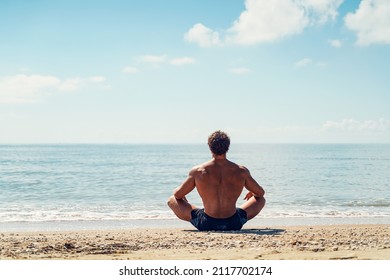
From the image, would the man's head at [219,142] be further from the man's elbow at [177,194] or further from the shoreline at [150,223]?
the shoreline at [150,223]

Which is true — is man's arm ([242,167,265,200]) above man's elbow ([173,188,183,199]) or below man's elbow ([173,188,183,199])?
above

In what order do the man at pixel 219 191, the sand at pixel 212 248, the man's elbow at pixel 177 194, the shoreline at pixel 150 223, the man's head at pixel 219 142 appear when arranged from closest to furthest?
the sand at pixel 212 248 < the man's head at pixel 219 142 < the man at pixel 219 191 < the man's elbow at pixel 177 194 < the shoreline at pixel 150 223

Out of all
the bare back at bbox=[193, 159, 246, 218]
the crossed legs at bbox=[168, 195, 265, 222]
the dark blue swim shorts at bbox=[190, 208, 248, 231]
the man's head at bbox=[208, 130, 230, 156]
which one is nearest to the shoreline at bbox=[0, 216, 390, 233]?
the dark blue swim shorts at bbox=[190, 208, 248, 231]

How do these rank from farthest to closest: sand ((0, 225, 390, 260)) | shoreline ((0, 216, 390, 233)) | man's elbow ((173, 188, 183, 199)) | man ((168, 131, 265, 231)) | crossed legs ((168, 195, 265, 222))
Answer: shoreline ((0, 216, 390, 233))
crossed legs ((168, 195, 265, 222))
man's elbow ((173, 188, 183, 199))
man ((168, 131, 265, 231))
sand ((0, 225, 390, 260))

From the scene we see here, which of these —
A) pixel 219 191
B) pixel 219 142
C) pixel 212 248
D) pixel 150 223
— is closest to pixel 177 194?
pixel 219 191

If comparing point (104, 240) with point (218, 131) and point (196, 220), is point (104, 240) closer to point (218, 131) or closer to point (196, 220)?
point (196, 220)

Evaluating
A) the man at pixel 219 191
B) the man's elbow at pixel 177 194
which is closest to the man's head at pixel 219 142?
the man at pixel 219 191

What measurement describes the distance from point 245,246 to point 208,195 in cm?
104

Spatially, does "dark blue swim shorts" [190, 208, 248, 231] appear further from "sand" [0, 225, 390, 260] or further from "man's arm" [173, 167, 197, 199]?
"man's arm" [173, 167, 197, 199]

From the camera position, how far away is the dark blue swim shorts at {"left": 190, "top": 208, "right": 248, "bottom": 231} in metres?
6.26

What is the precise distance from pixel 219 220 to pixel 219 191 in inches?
21.8

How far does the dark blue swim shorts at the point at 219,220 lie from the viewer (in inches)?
246

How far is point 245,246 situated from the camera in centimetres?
522

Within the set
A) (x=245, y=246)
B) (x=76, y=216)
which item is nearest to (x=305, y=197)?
(x=76, y=216)
